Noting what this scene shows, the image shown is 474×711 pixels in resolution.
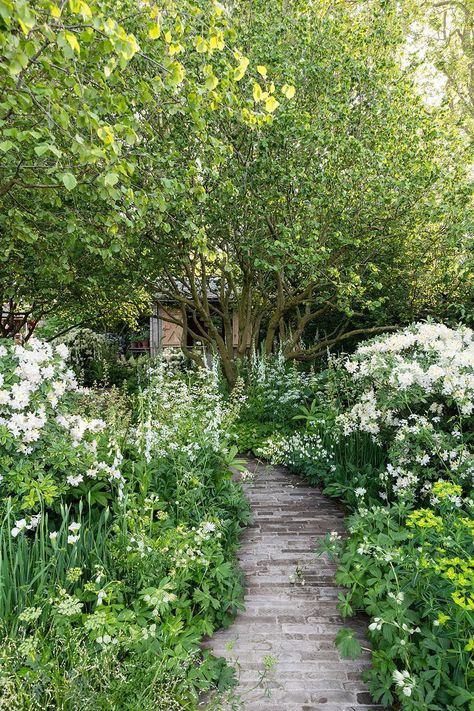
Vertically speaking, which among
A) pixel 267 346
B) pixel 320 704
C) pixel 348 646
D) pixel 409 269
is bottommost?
pixel 320 704

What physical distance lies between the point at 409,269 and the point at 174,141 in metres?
5.79

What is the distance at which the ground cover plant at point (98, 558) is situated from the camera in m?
2.21

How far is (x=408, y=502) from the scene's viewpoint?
14.1 feet

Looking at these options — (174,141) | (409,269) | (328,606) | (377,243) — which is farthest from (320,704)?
(409,269)

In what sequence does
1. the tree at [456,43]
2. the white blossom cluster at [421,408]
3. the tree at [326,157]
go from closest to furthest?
the white blossom cluster at [421,408], the tree at [326,157], the tree at [456,43]

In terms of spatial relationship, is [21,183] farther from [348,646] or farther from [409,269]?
[409,269]

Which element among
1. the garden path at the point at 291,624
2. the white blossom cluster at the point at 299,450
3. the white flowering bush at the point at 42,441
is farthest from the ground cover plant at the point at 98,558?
the white blossom cluster at the point at 299,450

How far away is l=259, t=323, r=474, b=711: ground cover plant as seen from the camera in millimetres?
2422

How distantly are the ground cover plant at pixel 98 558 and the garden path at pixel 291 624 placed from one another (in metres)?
0.23

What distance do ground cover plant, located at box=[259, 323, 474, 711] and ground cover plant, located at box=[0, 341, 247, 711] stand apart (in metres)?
1.01

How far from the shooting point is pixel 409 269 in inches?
380

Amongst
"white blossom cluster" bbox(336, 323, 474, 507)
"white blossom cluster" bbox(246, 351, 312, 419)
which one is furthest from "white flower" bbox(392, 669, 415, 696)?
"white blossom cluster" bbox(246, 351, 312, 419)

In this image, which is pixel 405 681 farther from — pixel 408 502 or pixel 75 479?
pixel 75 479

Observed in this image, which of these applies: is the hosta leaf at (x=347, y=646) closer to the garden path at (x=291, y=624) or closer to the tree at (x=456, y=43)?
the garden path at (x=291, y=624)
